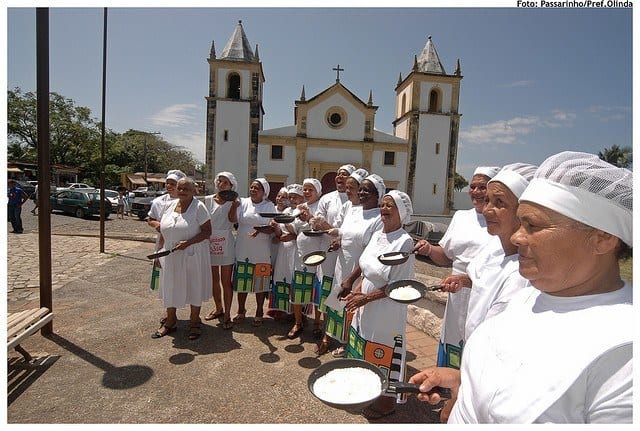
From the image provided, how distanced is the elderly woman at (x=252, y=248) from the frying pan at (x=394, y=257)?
225 centimetres

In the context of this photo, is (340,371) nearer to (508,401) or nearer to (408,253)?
(508,401)

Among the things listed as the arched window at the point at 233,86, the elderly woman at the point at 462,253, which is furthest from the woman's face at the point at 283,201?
the arched window at the point at 233,86

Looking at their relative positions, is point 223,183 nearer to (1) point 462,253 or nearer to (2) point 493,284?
(1) point 462,253

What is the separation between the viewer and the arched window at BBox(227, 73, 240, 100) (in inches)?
1087

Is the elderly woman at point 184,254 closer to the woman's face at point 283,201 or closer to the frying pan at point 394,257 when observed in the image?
the woman's face at point 283,201

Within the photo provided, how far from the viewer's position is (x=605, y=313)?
1030 millimetres

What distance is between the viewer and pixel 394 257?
2660 millimetres

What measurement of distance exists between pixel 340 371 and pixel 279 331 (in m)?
2.74

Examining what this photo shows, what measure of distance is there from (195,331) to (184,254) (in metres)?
0.91

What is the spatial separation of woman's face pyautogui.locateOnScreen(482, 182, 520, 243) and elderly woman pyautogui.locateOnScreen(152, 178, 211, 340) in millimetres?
3038

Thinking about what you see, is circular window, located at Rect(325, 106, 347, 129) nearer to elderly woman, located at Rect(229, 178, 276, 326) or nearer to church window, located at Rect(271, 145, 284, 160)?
church window, located at Rect(271, 145, 284, 160)

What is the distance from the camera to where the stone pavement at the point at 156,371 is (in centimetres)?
276
